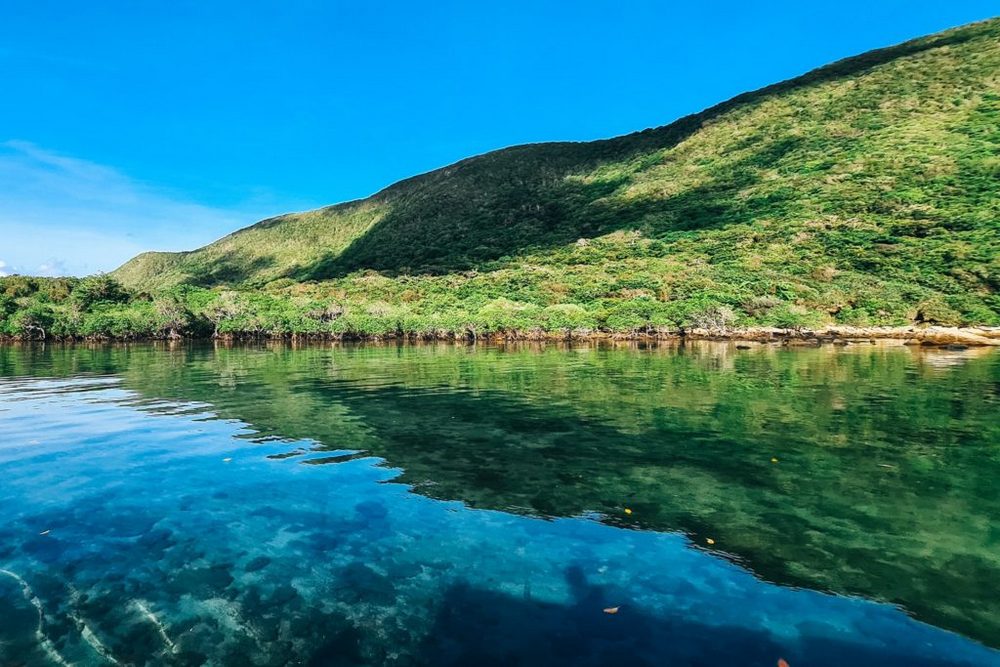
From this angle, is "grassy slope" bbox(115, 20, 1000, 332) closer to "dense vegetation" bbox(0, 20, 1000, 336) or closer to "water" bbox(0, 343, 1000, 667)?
"dense vegetation" bbox(0, 20, 1000, 336)

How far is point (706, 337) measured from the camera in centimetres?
8325

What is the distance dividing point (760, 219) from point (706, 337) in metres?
48.2

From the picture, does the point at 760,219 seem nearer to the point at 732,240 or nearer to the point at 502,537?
the point at 732,240

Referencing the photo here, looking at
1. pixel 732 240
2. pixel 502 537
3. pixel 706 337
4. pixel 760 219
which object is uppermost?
pixel 760 219

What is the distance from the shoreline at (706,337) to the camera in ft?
216

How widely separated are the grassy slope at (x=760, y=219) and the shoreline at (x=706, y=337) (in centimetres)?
282

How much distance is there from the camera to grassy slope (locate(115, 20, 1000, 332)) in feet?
280

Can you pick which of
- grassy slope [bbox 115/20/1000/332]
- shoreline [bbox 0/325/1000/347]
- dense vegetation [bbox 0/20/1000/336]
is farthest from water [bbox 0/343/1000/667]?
grassy slope [bbox 115/20/1000/332]

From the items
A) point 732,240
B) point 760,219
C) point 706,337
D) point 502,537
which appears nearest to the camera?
point 502,537

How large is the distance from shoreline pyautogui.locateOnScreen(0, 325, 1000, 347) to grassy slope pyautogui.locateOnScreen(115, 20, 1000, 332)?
2817 millimetres

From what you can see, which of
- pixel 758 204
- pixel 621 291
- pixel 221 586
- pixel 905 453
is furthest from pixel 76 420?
pixel 758 204

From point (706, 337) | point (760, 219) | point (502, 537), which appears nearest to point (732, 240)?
point (760, 219)

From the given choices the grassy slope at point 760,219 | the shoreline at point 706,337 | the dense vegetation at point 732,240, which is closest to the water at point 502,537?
the shoreline at point 706,337

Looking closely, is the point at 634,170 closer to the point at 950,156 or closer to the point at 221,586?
the point at 950,156
